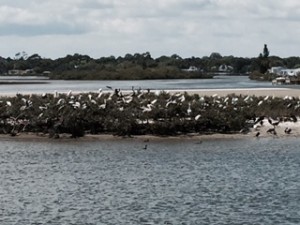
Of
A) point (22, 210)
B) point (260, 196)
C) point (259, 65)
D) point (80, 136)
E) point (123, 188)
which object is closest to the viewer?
point (22, 210)

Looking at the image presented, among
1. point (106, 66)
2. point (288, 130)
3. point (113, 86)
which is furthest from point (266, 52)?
point (288, 130)

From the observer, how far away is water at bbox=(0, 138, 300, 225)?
55.4ft

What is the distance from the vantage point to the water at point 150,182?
16.9 meters

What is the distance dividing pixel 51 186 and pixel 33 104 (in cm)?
1351

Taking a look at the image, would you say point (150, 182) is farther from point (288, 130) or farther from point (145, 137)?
point (288, 130)

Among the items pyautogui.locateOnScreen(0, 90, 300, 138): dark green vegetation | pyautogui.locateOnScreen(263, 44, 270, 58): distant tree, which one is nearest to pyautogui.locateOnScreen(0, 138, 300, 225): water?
pyautogui.locateOnScreen(0, 90, 300, 138): dark green vegetation

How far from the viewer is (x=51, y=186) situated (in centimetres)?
2053

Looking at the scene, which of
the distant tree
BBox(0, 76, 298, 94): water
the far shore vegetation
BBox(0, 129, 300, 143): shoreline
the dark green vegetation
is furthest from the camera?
the distant tree

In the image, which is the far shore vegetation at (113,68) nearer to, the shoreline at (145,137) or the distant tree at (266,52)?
the distant tree at (266,52)

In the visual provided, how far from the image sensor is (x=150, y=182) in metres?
21.0

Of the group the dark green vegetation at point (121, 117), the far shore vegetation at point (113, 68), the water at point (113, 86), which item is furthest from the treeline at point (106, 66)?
the dark green vegetation at point (121, 117)

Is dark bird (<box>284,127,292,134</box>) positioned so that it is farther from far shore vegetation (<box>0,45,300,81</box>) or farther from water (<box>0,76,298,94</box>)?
far shore vegetation (<box>0,45,300,81</box>)

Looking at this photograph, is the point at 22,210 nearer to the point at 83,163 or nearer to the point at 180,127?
the point at 83,163

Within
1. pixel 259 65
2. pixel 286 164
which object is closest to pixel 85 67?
pixel 259 65
